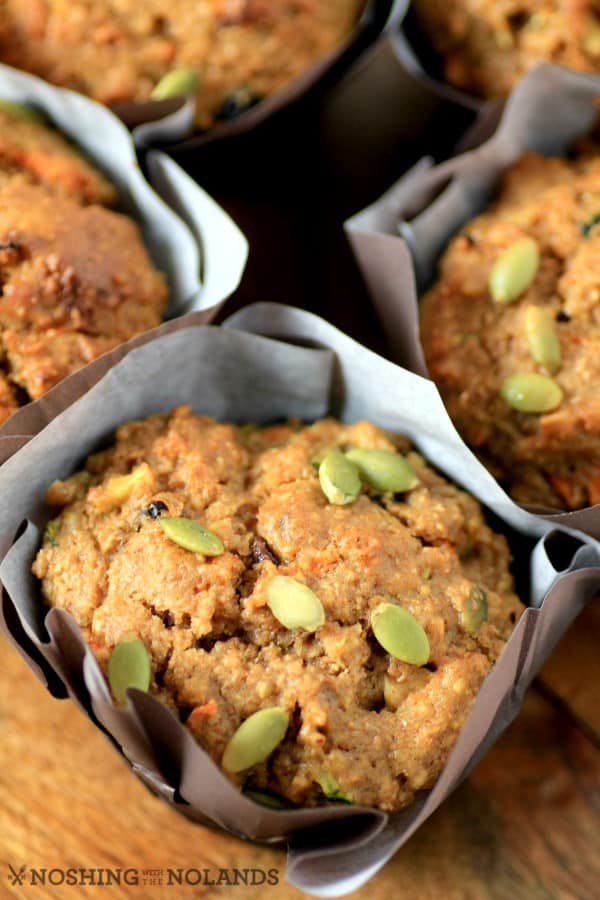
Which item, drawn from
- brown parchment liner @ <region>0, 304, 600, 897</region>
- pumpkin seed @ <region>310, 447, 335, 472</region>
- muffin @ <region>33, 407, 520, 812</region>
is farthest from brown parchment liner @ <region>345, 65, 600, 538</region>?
muffin @ <region>33, 407, 520, 812</region>

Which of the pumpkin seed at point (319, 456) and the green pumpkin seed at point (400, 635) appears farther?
the pumpkin seed at point (319, 456)

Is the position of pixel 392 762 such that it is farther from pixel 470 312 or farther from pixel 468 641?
pixel 470 312

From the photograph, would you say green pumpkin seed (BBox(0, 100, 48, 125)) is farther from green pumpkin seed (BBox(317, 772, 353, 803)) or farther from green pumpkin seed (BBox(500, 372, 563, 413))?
green pumpkin seed (BBox(317, 772, 353, 803))

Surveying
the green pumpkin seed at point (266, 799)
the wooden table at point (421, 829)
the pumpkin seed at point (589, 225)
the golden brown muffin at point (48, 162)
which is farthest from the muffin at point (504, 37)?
the green pumpkin seed at point (266, 799)

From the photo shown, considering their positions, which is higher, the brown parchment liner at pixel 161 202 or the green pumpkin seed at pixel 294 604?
the brown parchment liner at pixel 161 202

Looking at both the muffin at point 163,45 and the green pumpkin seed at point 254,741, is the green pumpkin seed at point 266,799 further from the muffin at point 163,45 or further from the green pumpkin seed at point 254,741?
the muffin at point 163,45

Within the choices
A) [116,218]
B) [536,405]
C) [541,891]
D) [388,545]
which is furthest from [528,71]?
[541,891]

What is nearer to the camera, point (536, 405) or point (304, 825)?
point (304, 825)
